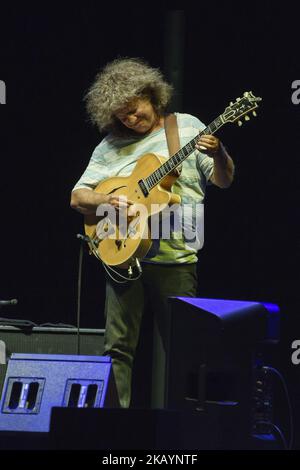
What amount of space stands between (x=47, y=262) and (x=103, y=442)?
2.60 m

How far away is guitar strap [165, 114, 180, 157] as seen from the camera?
414 centimetres

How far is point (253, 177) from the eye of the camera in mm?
4965

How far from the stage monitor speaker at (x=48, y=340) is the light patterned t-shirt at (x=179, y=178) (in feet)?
1.73

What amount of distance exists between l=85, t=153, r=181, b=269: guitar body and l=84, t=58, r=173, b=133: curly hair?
0.88 feet

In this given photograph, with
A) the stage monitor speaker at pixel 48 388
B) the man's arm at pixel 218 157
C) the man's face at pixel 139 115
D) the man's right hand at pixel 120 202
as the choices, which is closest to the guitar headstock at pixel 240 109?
the man's arm at pixel 218 157

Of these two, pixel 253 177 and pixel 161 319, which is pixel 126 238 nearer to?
pixel 161 319

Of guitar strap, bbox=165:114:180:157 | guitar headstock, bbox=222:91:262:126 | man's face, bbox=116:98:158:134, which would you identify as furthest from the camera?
man's face, bbox=116:98:158:134

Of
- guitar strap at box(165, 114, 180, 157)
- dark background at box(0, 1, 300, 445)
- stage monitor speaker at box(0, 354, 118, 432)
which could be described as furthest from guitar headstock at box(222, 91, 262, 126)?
stage monitor speaker at box(0, 354, 118, 432)

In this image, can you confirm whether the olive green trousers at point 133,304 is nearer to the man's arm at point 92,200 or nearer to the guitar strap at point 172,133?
the man's arm at point 92,200

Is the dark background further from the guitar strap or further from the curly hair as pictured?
the guitar strap

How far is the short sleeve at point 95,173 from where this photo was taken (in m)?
4.38

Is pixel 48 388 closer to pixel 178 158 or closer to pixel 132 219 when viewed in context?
pixel 132 219

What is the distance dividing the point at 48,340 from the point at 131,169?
0.90 m

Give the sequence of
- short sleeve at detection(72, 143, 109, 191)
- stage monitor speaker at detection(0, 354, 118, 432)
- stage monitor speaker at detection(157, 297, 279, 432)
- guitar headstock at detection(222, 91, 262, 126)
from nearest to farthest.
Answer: stage monitor speaker at detection(157, 297, 279, 432) < stage monitor speaker at detection(0, 354, 118, 432) < guitar headstock at detection(222, 91, 262, 126) < short sleeve at detection(72, 143, 109, 191)
